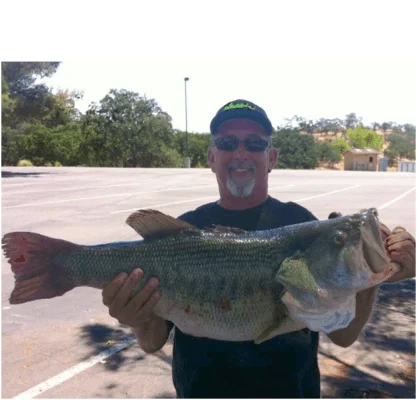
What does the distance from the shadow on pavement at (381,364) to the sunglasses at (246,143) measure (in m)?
2.88

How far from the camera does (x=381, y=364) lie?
5223 millimetres

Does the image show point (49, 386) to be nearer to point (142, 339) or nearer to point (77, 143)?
point (142, 339)

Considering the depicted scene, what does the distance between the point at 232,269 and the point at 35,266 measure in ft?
3.11

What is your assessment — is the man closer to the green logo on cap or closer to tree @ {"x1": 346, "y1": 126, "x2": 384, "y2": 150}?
the green logo on cap

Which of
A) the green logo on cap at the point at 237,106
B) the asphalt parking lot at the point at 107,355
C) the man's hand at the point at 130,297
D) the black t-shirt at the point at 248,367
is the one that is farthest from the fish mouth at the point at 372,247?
the asphalt parking lot at the point at 107,355

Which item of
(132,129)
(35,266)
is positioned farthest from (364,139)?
(35,266)

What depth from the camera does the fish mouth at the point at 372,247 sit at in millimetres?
2012

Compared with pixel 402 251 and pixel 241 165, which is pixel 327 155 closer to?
pixel 241 165

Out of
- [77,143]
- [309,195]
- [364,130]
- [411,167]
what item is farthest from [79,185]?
[364,130]

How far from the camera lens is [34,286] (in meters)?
2.39

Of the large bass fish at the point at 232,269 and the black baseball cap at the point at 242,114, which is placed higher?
the black baseball cap at the point at 242,114

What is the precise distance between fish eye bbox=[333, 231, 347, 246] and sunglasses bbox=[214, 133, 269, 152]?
2.85 ft

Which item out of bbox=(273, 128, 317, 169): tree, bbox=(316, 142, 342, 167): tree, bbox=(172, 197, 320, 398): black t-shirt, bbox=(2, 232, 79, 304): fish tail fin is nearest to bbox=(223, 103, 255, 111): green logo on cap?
bbox=(2, 232, 79, 304): fish tail fin

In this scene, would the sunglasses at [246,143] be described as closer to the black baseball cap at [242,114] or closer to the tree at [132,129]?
the black baseball cap at [242,114]
